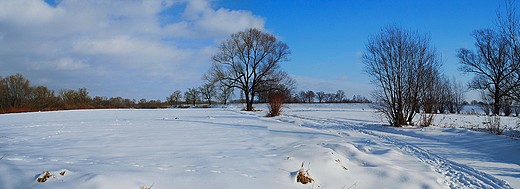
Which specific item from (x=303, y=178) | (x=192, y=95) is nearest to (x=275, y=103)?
(x=303, y=178)

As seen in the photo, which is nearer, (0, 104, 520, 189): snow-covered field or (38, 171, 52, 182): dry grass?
(38, 171, 52, 182): dry grass

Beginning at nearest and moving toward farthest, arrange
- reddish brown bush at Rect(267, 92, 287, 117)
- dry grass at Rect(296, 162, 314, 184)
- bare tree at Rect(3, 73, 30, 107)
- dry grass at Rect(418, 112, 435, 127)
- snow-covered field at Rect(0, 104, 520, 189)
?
snow-covered field at Rect(0, 104, 520, 189) < dry grass at Rect(296, 162, 314, 184) < dry grass at Rect(418, 112, 435, 127) < reddish brown bush at Rect(267, 92, 287, 117) < bare tree at Rect(3, 73, 30, 107)

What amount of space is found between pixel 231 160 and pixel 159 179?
1.25m

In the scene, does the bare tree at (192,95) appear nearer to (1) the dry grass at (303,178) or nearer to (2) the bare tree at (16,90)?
(2) the bare tree at (16,90)

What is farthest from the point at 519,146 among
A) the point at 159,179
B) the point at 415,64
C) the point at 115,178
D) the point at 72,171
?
the point at 72,171

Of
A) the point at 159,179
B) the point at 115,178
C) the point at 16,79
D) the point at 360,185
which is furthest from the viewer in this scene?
the point at 16,79

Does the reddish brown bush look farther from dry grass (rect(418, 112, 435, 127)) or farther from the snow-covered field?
the snow-covered field

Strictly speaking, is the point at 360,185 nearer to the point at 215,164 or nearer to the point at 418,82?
the point at 215,164

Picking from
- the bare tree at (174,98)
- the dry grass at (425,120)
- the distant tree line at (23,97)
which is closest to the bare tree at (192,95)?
the bare tree at (174,98)

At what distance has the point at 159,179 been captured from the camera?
2393 millimetres

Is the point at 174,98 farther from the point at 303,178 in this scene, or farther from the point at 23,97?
the point at 303,178

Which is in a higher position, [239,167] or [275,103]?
Result: [275,103]

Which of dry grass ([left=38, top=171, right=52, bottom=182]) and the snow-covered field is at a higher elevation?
dry grass ([left=38, top=171, right=52, bottom=182])

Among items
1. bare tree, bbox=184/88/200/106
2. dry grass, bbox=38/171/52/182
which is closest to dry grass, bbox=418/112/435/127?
dry grass, bbox=38/171/52/182
